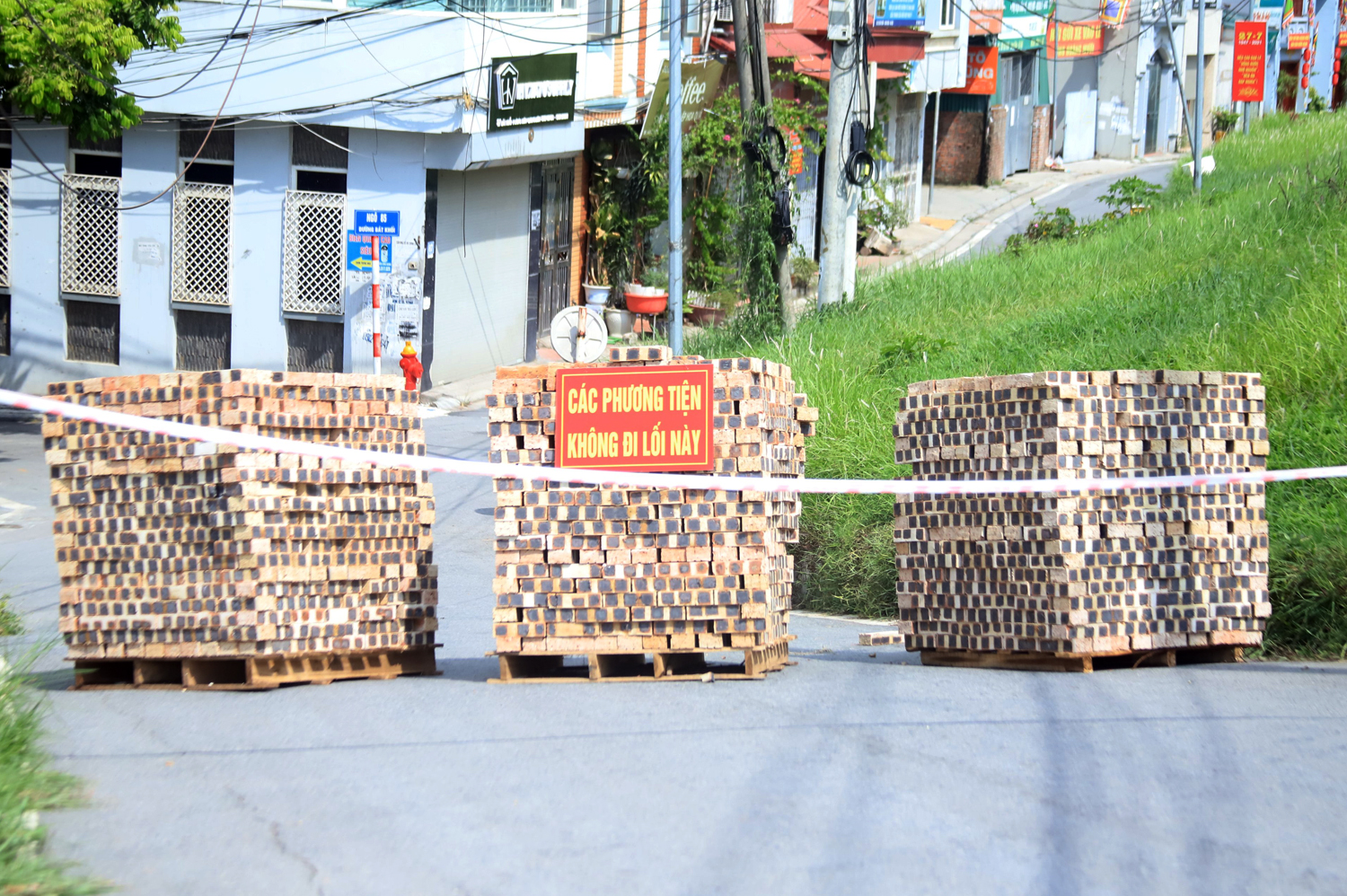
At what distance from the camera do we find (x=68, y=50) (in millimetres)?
16438

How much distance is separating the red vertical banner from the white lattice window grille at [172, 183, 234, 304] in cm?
2550

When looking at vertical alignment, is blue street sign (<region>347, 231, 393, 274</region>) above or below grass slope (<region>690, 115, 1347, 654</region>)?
above

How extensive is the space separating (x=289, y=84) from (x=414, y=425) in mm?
14327

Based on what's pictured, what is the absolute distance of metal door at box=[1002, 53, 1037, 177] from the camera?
149ft

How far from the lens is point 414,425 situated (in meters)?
7.91

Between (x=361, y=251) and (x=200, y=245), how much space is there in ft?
10.5

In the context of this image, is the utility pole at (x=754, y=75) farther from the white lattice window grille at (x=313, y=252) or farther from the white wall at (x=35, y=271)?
the white wall at (x=35, y=271)

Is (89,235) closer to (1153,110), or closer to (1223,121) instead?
(1223,121)

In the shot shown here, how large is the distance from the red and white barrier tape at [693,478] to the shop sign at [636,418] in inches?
4.4

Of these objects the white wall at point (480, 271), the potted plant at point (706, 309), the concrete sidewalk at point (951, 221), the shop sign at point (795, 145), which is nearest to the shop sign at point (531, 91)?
the white wall at point (480, 271)

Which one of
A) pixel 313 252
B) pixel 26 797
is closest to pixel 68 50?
pixel 313 252

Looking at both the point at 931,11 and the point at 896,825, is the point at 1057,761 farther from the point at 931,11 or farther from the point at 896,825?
the point at 931,11

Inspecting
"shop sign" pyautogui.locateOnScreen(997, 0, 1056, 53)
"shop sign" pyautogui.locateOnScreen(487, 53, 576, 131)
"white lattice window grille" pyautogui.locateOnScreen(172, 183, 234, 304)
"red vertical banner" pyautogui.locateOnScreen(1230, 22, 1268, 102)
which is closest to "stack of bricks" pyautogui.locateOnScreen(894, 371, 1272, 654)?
"shop sign" pyautogui.locateOnScreen(487, 53, 576, 131)

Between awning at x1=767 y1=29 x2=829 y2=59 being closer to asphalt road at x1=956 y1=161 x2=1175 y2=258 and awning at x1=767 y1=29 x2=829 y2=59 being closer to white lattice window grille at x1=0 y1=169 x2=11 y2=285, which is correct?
asphalt road at x1=956 y1=161 x2=1175 y2=258
